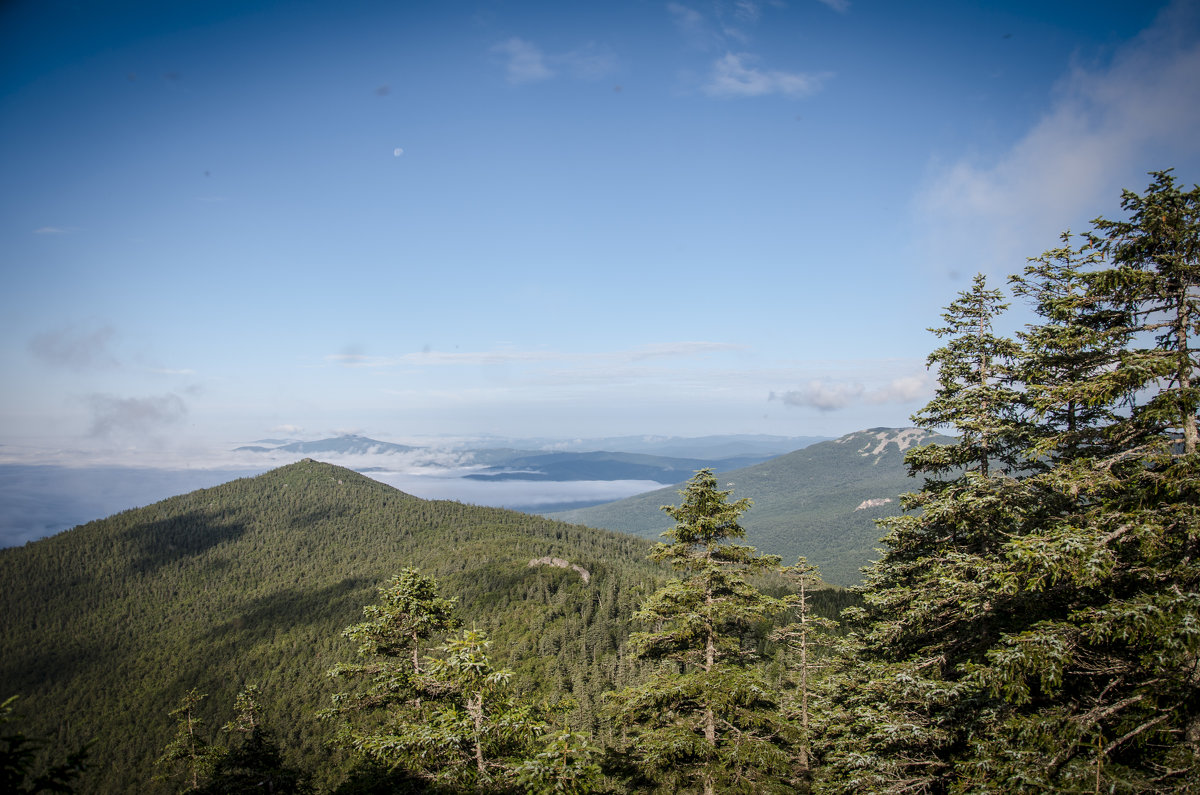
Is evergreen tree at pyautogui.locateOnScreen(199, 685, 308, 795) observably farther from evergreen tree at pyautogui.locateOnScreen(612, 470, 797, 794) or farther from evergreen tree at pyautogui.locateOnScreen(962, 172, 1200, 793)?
evergreen tree at pyautogui.locateOnScreen(962, 172, 1200, 793)

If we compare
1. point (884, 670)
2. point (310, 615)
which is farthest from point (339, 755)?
point (884, 670)

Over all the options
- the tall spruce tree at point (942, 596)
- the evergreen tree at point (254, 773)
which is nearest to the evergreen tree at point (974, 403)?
the tall spruce tree at point (942, 596)

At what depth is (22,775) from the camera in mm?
7426

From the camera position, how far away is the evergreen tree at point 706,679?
15.2m

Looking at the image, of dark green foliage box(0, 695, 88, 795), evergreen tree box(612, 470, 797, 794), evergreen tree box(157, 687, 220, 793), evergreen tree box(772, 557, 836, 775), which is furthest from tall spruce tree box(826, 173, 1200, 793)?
evergreen tree box(157, 687, 220, 793)

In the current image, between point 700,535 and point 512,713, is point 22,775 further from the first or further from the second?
point 700,535

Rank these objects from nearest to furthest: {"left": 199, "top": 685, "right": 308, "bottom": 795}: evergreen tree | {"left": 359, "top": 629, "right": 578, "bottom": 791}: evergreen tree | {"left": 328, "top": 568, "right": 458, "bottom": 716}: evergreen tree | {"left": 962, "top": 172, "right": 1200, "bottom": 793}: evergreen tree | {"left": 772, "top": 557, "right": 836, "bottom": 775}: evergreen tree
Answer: {"left": 962, "top": 172, "right": 1200, "bottom": 793}: evergreen tree → {"left": 359, "top": 629, "right": 578, "bottom": 791}: evergreen tree → {"left": 328, "top": 568, "right": 458, "bottom": 716}: evergreen tree → {"left": 199, "top": 685, "right": 308, "bottom": 795}: evergreen tree → {"left": 772, "top": 557, "right": 836, "bottom": 775}: evergreen tree

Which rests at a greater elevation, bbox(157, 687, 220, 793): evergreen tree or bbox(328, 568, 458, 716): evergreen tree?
bbox(328, 568, 458, 716): evergreen tree

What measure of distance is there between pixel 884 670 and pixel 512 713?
10660mm

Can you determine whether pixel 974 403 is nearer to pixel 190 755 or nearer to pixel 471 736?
pixel 471 736

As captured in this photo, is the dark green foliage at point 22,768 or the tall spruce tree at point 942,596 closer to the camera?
the dark green foliage at point 22,768

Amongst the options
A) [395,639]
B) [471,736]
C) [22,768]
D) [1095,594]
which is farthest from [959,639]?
[22,768]

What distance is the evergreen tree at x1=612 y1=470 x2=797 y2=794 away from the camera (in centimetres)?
1524

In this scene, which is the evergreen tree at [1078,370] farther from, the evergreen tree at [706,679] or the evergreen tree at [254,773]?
the evergreen tree at [254,773]
